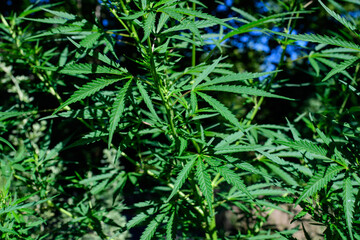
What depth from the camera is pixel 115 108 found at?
70 cm

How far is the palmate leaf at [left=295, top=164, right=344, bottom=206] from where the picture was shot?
0.71 m

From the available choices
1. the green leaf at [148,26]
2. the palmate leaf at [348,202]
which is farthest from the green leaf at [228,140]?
the green leaf at [148,26]

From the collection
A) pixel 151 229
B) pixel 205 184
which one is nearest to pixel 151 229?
pixel 151 229

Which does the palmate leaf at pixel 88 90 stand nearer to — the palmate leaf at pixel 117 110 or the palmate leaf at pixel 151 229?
the palmate leaf at pixel 117 110

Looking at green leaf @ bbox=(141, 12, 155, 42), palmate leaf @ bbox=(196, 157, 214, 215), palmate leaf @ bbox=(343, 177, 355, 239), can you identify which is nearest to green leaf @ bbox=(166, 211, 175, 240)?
palmate leaf @ bbox=(196, 157, 214, 215)

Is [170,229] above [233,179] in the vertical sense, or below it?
below

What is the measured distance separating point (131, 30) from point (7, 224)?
2.78 ft

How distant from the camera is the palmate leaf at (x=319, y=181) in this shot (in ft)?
2.34

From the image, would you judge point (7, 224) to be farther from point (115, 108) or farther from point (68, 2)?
point (68, 2)

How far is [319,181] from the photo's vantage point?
2.39ft

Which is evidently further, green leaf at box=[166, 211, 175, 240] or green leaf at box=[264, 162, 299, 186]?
green leaf at box=[264, 162, 299, 186]

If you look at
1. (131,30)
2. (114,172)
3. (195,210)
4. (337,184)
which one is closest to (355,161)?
(337,184)

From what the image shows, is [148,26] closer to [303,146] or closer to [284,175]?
[303,146]

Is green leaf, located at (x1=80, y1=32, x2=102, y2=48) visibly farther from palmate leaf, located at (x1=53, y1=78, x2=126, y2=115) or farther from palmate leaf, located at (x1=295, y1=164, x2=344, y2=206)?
palmate leaf, located at (x1=295, y1=164, x2=344, y2=206)
